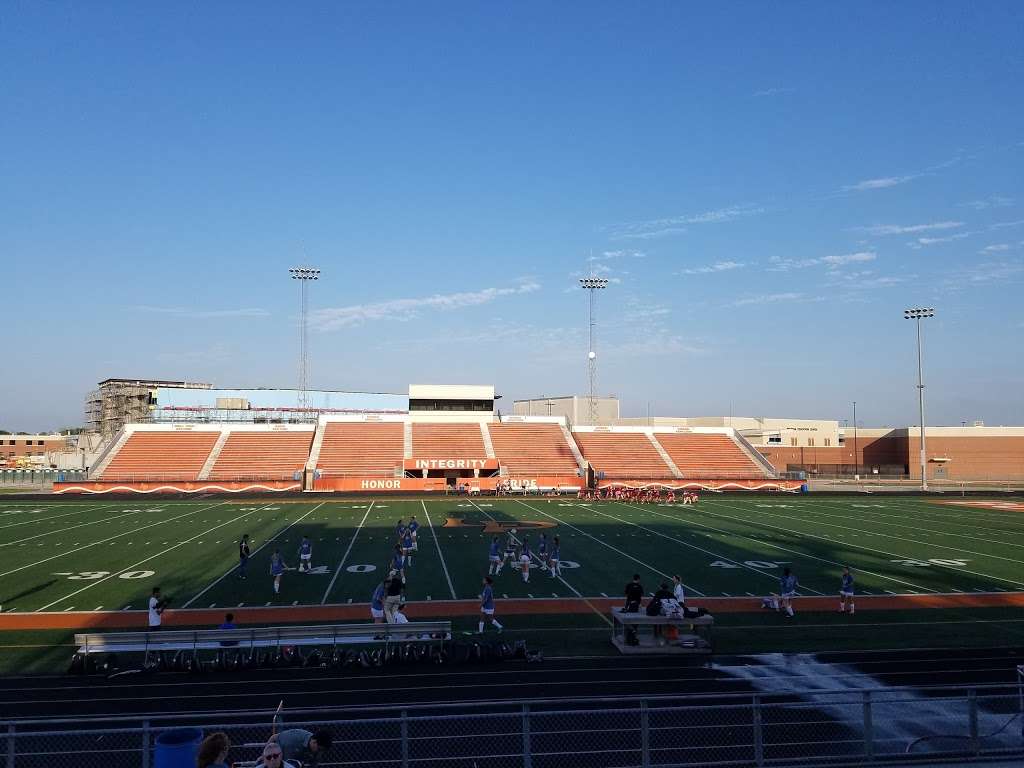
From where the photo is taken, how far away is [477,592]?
20656mm

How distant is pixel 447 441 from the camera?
212ft

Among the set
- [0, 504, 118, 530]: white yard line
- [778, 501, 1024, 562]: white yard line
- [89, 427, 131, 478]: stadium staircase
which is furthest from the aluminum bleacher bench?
[89, 427, 131, 478]: stadium staircase

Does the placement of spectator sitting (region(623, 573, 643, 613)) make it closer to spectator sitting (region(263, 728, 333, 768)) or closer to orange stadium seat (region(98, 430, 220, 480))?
spectator sitting (region(263, 728, 333, 768))

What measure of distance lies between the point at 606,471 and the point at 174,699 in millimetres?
49500

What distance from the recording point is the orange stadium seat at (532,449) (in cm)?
5931

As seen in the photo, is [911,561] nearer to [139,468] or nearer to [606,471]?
[606,471]

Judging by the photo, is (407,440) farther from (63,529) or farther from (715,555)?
(715,555)

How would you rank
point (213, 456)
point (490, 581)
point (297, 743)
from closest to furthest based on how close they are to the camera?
point (297, 743)
point (490, 581)
point (213, 456)

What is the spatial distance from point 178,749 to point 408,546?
64.3ft

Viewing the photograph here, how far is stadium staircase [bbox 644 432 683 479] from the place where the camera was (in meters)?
60.0

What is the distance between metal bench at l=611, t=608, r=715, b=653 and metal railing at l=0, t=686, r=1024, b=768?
2.86 meters

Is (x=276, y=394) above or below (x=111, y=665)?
above

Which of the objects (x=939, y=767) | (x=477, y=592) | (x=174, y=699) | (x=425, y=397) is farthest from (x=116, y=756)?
(x=425, y=397)

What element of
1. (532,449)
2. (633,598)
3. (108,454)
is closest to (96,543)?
(633,598)
